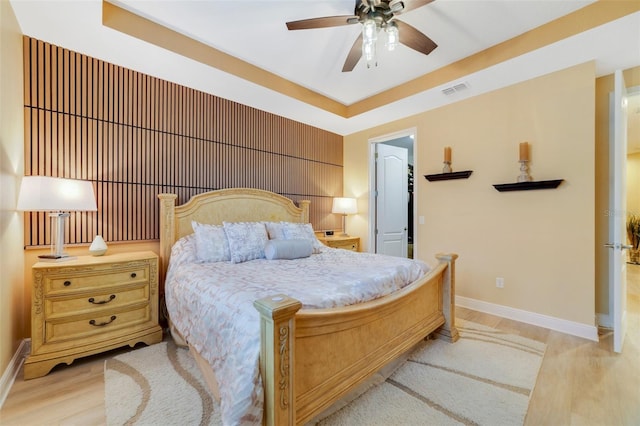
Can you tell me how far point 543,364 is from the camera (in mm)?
2174

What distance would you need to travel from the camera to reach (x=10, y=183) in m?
1.96

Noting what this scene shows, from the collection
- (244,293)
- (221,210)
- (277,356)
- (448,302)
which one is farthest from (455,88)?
(277,356)

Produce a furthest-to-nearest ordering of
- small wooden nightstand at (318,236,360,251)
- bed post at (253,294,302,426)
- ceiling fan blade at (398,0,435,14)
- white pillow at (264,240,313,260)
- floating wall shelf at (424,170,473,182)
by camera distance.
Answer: small wooden nightstand at (318,236,360,251) → floating wall shelf at (424,170,473,182) → white pillow at (264,240,313,260) → ceiling fan blade at (398,0,435,14) → bed post at (253,294,302,426)

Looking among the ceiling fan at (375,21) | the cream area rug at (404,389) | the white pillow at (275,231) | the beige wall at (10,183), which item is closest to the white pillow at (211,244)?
the white pillow at (275,231)

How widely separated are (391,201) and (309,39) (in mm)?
3091

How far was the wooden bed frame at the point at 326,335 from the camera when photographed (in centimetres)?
118

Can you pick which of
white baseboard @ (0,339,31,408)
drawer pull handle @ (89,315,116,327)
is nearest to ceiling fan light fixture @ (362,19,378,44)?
drawer pull handle @ (89,315,116,327)

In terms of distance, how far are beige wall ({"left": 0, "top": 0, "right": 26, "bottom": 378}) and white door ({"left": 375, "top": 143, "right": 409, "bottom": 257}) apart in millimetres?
4274

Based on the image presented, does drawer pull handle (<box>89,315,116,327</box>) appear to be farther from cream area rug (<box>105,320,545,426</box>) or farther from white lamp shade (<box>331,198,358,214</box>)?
white lamp shade (<box>331,198,358,214</box>)

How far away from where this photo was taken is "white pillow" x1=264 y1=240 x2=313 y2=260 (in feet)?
9.19

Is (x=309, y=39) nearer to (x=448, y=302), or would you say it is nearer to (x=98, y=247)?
(x=98, y=247)

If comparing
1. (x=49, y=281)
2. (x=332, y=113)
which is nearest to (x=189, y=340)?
(x=49, y=281)

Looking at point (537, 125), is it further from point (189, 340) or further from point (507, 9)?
point (189, 340)

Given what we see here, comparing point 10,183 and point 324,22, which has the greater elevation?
point 324,22
